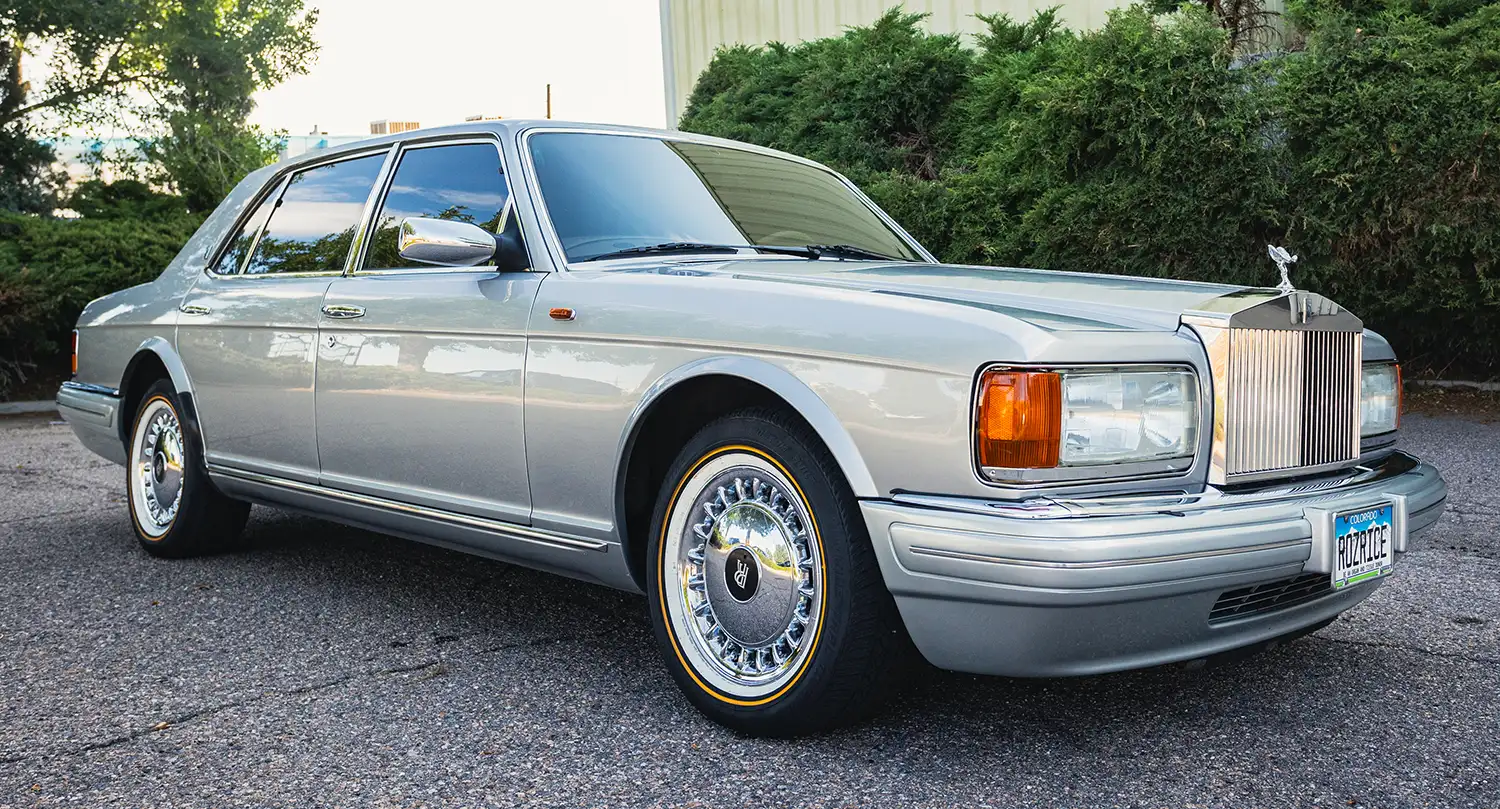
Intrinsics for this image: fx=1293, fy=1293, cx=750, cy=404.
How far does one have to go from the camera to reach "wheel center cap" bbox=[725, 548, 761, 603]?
119 inches

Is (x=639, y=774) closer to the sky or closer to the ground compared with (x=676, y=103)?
closer to the ground

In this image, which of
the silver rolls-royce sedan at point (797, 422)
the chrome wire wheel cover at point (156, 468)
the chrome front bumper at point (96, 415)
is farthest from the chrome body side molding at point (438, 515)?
the chrome front bumper at point (96, 415)

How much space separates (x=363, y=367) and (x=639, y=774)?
180 cm

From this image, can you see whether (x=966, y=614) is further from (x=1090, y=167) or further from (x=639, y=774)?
(x=1090, y=167)

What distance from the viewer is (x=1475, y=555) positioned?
15.7 feet

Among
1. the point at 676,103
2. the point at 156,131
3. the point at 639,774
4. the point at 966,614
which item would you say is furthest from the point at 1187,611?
the point at 156,131

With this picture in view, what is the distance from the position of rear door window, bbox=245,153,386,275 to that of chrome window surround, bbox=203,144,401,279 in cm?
2

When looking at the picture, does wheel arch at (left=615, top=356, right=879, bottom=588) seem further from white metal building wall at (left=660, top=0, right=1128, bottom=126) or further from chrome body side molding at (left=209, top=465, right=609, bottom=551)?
white metal building wall at (left=660, top=0, right=1128, bottom=126)

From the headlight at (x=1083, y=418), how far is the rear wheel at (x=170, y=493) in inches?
137

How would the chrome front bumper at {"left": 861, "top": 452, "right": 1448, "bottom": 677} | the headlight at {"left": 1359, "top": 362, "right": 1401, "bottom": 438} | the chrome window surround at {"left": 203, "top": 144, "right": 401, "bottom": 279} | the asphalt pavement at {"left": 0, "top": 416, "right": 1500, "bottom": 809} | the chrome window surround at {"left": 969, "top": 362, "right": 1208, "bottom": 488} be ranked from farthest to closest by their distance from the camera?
the chrome window surround at {"left": 203, "top": 144, "right": 401, "bottom": 279}
the headlight at {"left": 1359, "top": 362, "right": 1401, "bottom": 438}
the asphalt pavement at {"left": 0, "top": 416, "right": 1500, "bottom": 809}
the chrome window surround at {"left": 969, "top": 362, "right": 1208, "bottom": 488}
the chrome front bumper at {"left": 861, "top": 452, "right": 1448, "bottom": 677}

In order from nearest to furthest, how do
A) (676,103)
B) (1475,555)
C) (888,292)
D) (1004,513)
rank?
1. (1004,513)
2. (888,292)
3. (1475,555)
4. (676,103)

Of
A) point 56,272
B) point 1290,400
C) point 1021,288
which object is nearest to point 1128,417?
point 1290,400

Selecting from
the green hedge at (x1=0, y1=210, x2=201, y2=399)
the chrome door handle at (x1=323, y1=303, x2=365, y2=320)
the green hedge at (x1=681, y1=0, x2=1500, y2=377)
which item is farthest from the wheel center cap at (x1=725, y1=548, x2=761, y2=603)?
the green hedge at (x1=0, y1=210, x2=201, y2=399)

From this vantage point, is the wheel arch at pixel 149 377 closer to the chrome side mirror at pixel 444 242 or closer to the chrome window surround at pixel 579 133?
the chrome side mirror at pixel 444 242
